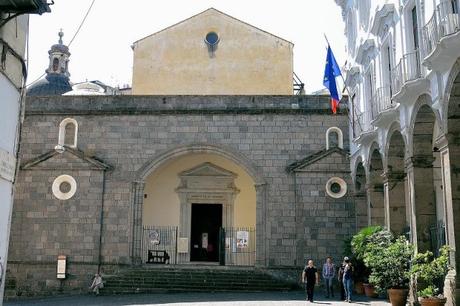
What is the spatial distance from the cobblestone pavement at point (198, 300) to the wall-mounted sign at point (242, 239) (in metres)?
3.11

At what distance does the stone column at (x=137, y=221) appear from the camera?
1736cm

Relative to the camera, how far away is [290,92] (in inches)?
922

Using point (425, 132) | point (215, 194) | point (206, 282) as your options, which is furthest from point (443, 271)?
point (215, 194)

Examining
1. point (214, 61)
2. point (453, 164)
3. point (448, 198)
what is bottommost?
point (448, 198)

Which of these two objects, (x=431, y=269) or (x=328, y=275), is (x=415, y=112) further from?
(x=328, y=275)

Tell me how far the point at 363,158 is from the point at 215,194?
602 cm

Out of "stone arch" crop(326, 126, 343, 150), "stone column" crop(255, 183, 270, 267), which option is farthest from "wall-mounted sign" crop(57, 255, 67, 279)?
"stone arch" crop(326, 126, 343, 150)

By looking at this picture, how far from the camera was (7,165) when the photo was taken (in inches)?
336

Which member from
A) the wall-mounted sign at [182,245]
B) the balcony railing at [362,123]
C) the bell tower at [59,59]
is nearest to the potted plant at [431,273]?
the balcony railing at [362,123]

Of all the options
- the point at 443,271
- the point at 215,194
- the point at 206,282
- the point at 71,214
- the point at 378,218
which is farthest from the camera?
the point at 215,194

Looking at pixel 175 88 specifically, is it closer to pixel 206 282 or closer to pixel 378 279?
pixel 206 282

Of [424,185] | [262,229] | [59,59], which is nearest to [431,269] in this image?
[424,185]

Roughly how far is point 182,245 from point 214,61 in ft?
28.3

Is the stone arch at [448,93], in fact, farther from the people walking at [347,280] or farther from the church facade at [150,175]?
the church facade at [150,175]
